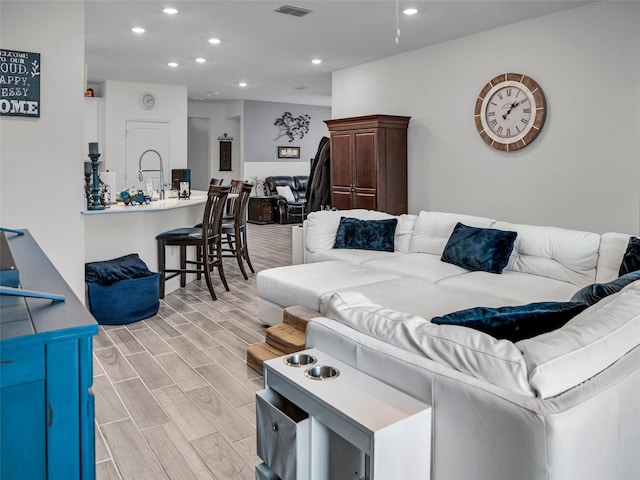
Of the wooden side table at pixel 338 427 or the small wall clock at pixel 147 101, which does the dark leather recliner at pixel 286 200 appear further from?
the wooden side table at pixel 338 427

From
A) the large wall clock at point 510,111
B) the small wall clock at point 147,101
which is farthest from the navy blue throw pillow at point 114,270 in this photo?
the small wall clock at point 147,101

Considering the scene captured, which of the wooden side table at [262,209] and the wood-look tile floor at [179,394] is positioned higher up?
the wooden side table at [262,209]

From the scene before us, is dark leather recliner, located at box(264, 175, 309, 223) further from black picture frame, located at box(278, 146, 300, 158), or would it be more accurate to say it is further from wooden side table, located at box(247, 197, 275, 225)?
black picture frame, located at box(278, 146, 300, 158)

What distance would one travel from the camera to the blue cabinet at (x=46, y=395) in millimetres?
1030

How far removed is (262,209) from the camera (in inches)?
440

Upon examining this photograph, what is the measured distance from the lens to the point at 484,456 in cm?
126

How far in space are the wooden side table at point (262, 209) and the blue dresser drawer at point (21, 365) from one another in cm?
1016

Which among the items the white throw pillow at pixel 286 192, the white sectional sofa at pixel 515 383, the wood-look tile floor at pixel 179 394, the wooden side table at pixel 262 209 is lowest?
the wood-look tile floor at pixel 179 394

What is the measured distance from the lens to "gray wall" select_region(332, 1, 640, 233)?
435 cm

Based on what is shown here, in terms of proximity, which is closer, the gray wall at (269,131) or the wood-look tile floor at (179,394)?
the wood-look tile floor at (179,394)

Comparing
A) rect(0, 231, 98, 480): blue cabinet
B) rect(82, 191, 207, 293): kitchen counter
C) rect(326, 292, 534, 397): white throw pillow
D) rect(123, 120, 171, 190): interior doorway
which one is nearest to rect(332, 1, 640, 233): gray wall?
rect(82, 191, 207, 293): kitchen counter

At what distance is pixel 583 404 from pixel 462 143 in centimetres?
485

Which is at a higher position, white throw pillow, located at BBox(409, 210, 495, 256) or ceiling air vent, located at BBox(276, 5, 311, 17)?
ceiling air vent, located at BBox(276, 5, 311, 17)

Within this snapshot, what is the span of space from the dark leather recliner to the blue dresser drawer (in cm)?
1007
